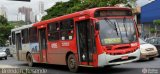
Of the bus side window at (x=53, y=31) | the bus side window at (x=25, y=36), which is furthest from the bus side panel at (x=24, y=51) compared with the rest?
the bus side window at (x=53, y=31)

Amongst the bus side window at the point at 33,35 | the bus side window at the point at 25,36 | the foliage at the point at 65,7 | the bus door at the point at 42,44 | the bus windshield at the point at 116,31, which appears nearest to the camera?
the bus windshield at the point at 116,31

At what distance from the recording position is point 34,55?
885 inches

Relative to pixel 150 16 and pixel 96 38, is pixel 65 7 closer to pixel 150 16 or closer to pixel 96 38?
pixel 150 16

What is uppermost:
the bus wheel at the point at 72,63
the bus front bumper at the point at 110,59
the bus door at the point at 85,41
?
the bus door at the point at 85,41

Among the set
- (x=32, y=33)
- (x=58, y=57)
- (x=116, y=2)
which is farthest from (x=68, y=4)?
(x=58, y=57)

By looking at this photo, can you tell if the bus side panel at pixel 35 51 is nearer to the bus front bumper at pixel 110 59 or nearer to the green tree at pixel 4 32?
the bus front bumper at pixel 110 59

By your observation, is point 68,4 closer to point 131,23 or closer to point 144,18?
point 144,18

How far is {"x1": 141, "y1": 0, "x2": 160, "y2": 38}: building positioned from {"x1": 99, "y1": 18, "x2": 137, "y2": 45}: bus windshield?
3112 cm

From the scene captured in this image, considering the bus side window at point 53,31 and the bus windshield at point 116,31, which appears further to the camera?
the bus side window at point 53,31

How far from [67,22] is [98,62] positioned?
342 cm

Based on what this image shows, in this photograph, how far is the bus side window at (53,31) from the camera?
60.8 feet

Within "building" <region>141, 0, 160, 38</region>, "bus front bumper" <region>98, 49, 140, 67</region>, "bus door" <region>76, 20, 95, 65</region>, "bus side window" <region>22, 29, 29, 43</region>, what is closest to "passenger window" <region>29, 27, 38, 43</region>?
"bus side window" <region>22, 29, 29, 43</region>

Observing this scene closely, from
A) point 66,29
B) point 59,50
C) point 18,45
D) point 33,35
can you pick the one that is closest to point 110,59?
point 66,29

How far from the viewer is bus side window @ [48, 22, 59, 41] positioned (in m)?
18.5
